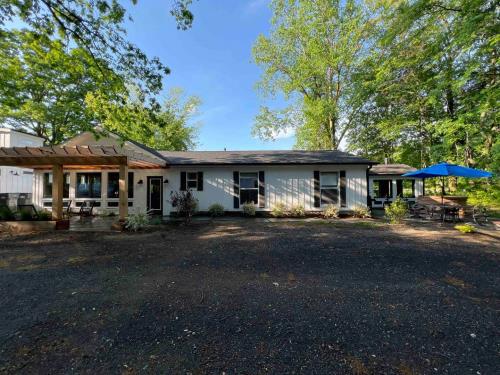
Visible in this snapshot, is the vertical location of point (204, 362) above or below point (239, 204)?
below

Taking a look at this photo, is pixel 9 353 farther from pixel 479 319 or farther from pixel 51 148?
pixel 51 148

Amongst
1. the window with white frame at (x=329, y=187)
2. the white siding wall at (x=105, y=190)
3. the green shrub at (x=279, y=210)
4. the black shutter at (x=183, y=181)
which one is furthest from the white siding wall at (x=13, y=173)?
the window with white frame at (x=329, y=187)

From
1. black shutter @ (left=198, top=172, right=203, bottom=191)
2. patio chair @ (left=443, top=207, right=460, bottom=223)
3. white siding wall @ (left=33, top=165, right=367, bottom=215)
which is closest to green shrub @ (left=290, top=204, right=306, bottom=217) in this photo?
white siding wall @ (left=33, top=165, right=367, bottom=215)

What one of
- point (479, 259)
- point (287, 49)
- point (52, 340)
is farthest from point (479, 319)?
point (287, 49)

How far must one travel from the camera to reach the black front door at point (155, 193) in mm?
12336

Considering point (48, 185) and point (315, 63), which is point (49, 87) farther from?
point (315, 63)

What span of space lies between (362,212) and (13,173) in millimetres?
22407

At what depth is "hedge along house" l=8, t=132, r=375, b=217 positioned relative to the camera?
11.7 metres

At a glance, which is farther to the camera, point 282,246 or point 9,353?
point 282,246

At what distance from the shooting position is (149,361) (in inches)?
81.8

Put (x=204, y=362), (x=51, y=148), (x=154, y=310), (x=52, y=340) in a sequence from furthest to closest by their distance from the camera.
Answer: (x=51, y=148), (x=154, y=310), (x=52, y=340), (x=204, y=362)

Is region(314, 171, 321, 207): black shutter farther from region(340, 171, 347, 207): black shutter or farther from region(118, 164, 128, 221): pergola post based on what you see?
region(118, 164, 128, 221): pergola post

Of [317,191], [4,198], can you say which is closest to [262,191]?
[317,191]

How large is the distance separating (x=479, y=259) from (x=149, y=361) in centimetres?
673
